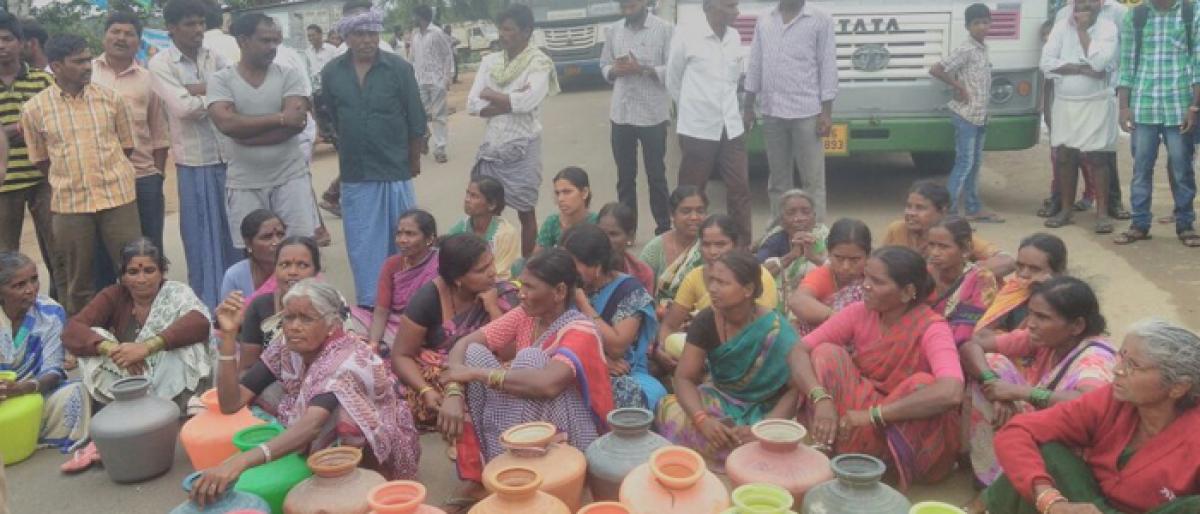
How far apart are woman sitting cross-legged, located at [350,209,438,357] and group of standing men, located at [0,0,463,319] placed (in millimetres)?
979

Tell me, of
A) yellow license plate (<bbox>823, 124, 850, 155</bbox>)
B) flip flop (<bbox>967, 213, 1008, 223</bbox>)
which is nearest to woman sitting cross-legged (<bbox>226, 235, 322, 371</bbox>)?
yellow license plate (<bbox>823, 124, 850, 155</bbox>)

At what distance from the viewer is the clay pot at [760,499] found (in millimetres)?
2549

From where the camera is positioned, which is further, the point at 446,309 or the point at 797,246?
the point at 797,246

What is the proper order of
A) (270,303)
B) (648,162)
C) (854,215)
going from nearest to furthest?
(270,303) < (648,162) < (854,215)

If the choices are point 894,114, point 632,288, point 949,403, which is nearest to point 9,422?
point 632,288

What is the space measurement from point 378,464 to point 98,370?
166cm

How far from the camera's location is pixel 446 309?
13.6ft

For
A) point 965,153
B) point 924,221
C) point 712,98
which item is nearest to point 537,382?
point 924,221

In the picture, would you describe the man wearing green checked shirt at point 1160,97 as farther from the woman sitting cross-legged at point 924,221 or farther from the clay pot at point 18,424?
the clay pot at point 18,424

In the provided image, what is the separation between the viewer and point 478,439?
3.58 metres

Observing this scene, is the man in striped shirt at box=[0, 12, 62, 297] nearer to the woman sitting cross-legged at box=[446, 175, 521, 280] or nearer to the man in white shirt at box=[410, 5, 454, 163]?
the woman sitting cross-legged at box=[446, 175, 521, 280]

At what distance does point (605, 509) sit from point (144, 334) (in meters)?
2.63

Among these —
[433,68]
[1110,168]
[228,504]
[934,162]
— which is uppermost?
[433,68]

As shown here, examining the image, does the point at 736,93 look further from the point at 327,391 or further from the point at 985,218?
the point at 327,391
